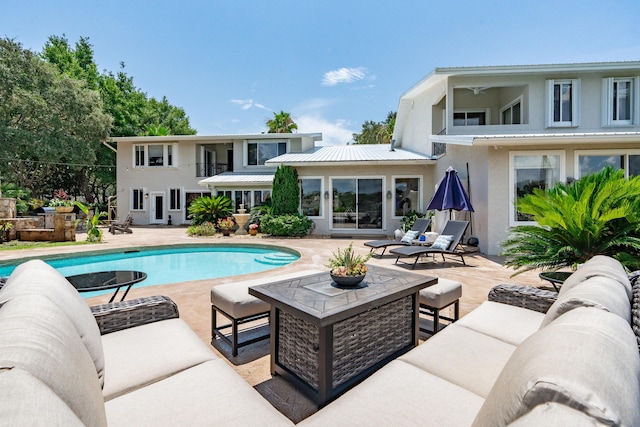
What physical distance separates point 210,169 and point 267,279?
18.2 meters

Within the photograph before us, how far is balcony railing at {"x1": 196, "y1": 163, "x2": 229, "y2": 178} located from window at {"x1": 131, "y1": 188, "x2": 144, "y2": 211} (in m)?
4.09

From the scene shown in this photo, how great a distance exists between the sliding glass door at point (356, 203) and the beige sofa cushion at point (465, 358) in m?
11.6

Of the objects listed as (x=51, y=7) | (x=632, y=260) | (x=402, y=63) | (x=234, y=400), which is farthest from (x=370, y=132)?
(x=234, y=400)

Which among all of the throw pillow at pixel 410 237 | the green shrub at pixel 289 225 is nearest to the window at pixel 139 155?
the green shrub at pixel 289 225

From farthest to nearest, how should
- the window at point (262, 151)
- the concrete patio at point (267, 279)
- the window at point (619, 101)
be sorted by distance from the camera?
the window at point (262, 151), the window at point (619, 101), the concrete patio at point (267, 279)

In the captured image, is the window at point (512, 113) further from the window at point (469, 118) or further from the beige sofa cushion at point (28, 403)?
the beige sofa cushion at point (28, 403)

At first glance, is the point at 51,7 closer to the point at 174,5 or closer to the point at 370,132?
the point at 174,5

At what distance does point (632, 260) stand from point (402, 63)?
15682 millimetres

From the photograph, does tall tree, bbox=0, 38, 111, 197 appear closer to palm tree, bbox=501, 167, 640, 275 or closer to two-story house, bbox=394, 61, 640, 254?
two-story house, bbox=394, 61, 640, 254

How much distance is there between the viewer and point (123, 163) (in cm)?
2020

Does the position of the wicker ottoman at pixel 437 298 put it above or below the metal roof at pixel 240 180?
below

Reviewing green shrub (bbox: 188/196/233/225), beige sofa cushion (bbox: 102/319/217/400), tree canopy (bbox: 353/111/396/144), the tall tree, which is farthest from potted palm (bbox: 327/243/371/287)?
tree canopy (bbox: 353/111/396/144)

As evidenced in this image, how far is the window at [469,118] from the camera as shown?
44.4 feet

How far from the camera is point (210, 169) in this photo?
20.7 metres
